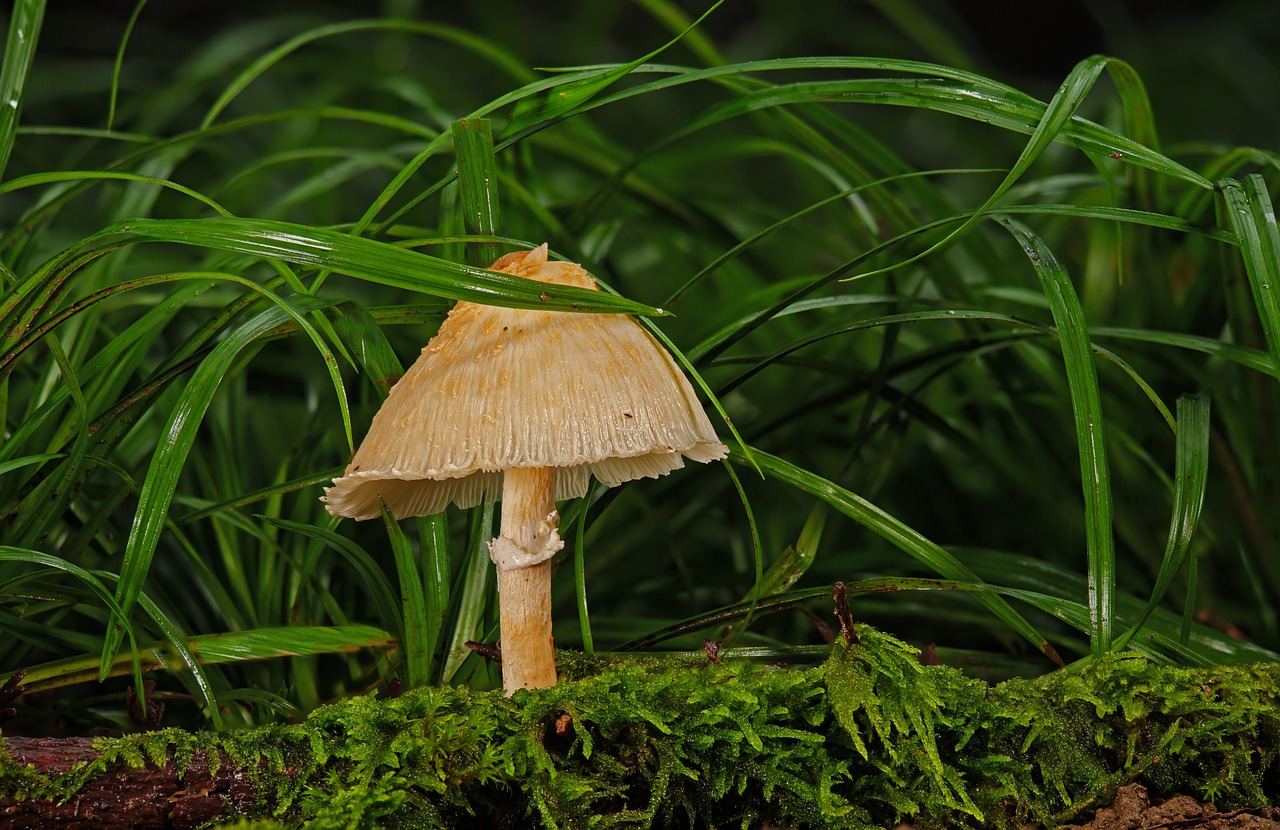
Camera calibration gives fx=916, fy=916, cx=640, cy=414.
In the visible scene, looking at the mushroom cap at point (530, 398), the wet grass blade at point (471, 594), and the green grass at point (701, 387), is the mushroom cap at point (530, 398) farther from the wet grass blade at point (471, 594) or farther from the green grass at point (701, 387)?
the wet grass blade at point (471, 594)

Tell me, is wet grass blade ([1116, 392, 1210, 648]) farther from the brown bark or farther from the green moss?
the brown bark

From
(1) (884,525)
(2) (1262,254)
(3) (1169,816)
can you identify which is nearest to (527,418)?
(1) (884,525)

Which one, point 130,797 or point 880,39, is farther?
point 880,39

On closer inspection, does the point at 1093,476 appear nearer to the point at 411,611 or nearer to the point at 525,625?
the point at 525,625

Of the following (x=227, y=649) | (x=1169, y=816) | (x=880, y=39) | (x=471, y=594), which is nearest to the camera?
(x=1169, y=816)

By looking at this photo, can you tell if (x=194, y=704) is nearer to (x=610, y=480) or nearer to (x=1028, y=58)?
(x=610, y=480)

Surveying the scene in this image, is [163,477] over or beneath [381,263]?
beneath

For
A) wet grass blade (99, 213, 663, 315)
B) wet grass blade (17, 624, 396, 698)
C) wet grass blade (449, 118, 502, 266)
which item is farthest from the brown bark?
wet grass blade (449, 118, 502, 266)
